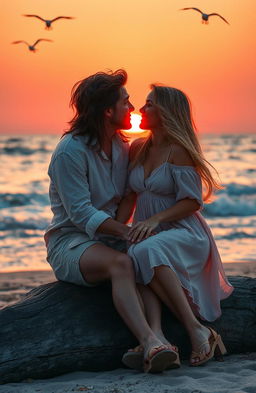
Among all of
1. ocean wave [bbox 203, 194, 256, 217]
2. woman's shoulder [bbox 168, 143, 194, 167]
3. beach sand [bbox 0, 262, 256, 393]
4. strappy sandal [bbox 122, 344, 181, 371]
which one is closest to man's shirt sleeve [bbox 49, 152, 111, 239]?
woman's shoulder [bbox 168, 143, 194, 167]

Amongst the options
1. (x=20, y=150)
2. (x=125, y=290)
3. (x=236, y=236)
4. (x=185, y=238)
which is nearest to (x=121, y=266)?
(x=125, y=290)

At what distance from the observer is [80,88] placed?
196 inches

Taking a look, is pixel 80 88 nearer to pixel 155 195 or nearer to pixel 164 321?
pixel 155 195

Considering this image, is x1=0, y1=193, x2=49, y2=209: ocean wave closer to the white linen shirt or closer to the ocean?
the ocean

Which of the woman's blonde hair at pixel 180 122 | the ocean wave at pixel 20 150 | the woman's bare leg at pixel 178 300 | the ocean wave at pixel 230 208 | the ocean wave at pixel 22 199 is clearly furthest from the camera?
the ocean wave at pixel 20 150

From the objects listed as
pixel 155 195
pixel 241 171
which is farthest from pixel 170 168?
pixel 241 171

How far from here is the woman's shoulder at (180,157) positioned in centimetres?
499

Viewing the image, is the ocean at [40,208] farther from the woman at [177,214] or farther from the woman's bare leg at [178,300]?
the woman's bare leg at [178,300]

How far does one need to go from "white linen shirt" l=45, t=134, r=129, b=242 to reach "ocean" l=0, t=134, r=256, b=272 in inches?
187

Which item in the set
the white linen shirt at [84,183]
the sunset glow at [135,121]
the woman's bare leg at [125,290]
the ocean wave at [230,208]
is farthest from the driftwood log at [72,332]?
the ocean wave at [230,208]

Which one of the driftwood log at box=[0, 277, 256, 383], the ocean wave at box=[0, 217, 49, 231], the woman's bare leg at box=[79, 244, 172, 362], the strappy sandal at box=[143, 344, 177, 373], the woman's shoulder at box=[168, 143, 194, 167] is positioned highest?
the woman's shoulder at box=[168, 143, 194, 167]

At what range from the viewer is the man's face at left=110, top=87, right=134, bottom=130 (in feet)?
16.5

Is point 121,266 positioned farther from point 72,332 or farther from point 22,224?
point 22,224

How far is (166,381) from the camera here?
434cm
